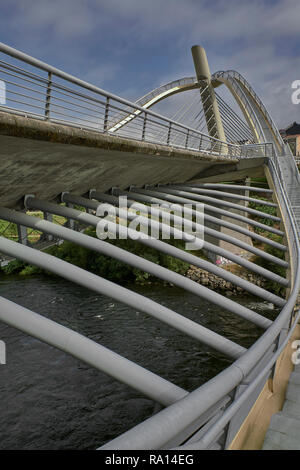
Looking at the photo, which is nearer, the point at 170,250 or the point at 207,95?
the point at 170,250

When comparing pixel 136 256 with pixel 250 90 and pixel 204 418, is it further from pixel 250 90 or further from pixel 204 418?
pixel 250 90

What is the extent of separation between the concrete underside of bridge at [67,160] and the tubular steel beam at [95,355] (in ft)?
9.22

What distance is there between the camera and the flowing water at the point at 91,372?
9000mm

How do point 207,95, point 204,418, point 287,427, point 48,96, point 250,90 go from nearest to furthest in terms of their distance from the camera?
point 204,418 → point 287,427 → point 48,96 → point 250,90 → point 207,95

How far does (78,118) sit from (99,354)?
17.1 feet

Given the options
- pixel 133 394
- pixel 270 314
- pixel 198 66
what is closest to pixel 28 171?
pixel 133 394

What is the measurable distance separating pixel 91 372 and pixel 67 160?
298 inches

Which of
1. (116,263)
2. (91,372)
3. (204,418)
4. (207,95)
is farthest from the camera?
(207,95)

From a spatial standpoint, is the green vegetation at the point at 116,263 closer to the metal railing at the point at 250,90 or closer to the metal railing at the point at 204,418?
the metal railing at the point at 250,90

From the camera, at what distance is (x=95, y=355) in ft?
12.8

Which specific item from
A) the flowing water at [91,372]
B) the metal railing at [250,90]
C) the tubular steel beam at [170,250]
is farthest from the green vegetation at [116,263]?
the tubular steel beam at [170,250]

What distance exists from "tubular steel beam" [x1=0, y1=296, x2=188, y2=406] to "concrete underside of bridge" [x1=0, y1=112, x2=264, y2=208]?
2.81 meters

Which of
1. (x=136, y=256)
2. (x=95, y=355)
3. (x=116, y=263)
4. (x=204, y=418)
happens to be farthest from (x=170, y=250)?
(x=116, y=263)

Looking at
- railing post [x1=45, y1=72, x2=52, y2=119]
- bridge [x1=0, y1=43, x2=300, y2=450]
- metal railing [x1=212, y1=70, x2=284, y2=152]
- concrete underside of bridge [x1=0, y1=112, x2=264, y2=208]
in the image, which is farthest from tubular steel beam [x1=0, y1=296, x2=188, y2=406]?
metal railing [x1=212, y1=70, x2=284, y2=152]
